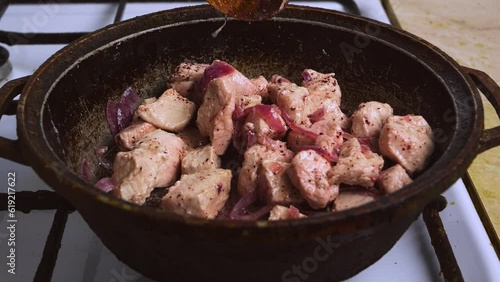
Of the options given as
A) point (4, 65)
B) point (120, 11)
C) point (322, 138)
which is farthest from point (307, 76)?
point (4, 65)

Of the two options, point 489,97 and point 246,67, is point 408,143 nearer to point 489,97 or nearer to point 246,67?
point 489,97

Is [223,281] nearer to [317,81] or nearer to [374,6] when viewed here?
[317,81]

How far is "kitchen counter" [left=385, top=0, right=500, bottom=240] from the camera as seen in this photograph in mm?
1951

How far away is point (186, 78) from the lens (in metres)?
1.38

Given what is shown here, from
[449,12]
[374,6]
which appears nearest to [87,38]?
[374,6]

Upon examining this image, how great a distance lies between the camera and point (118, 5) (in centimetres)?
199

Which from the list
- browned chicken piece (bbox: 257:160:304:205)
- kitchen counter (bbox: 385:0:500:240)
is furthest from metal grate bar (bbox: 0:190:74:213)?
kitchen counter (bbox: 385:0:500:240)

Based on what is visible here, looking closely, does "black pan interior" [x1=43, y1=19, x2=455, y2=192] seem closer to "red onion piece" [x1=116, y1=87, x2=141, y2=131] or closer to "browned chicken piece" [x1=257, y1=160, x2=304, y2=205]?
"red onion piece" [x1=116, y1=87, x2=141, y2=131]

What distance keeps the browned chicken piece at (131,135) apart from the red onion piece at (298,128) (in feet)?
1.05

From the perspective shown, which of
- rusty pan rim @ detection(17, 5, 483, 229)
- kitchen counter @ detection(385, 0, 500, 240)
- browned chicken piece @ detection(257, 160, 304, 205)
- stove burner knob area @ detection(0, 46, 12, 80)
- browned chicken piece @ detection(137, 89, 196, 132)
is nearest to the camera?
rusty pan rim @ detection(17, 5, 483, 229)

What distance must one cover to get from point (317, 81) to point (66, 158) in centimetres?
63

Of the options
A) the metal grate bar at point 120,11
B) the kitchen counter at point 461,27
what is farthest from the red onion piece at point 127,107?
the kitchen counter at point 461,27

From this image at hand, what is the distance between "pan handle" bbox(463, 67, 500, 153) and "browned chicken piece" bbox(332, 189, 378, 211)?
0.74 feet

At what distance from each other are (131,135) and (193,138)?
15cm
